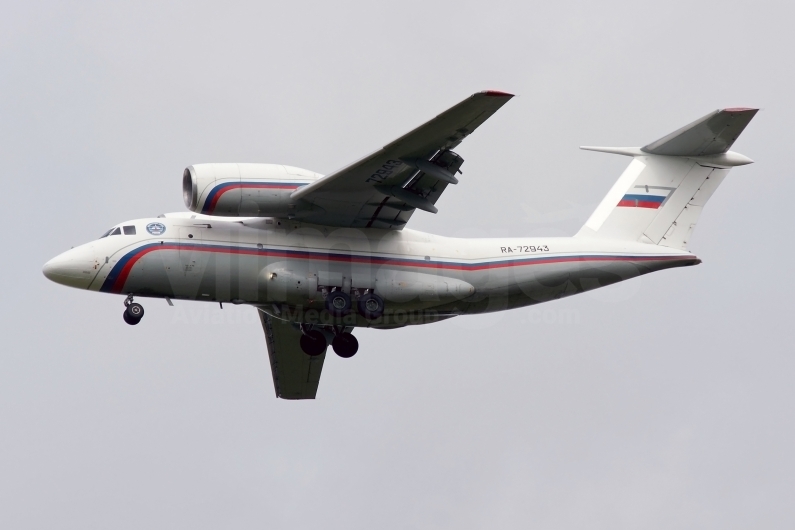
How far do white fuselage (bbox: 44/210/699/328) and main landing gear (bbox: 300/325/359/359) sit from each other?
0.50m

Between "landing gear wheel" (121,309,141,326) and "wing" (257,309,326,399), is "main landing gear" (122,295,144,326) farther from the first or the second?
"wing" (257,309,326,399)

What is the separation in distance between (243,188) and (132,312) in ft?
6.19

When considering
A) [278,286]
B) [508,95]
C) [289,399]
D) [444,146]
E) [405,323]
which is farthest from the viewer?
[289,399]

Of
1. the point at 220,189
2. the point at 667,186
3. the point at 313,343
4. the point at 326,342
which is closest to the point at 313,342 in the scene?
the point at 313,343

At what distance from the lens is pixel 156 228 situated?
1336 centimetres

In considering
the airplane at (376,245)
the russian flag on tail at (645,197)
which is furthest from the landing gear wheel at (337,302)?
the russian flag on tail at (645,197)

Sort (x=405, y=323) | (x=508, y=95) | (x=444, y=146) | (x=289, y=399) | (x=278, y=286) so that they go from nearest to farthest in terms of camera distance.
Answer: (x=508, y=95)
(x=444, y=146)
(x=278, y=286)
(x=405, y=323)
(x=289, y=399)

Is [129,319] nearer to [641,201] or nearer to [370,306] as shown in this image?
[370,306]

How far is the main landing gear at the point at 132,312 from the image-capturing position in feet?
44.1

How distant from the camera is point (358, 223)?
1397 centimetres

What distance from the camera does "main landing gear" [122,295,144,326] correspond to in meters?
13.4

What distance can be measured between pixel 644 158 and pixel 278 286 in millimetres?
5200

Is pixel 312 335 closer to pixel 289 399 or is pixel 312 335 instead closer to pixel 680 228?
pixel 289 399

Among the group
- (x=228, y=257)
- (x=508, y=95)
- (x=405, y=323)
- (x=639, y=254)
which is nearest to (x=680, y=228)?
(x=639, y=254)
